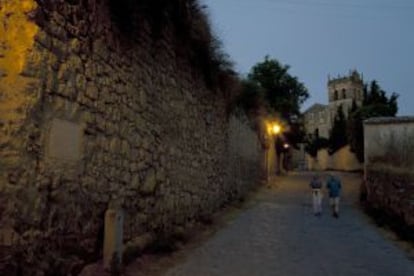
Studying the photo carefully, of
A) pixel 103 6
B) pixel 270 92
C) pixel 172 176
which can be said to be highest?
pixel 270 92

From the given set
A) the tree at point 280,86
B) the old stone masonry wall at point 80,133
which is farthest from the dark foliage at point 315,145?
the old stone masonry wall at point 80,133

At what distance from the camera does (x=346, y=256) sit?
8570mm

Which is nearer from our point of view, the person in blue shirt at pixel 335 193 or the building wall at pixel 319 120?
the person in blue shirt at pixel 335 193

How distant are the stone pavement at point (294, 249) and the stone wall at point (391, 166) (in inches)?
30.7

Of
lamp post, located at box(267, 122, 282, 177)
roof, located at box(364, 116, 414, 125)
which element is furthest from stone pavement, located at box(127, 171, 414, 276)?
lamp post, located at box(267, 122, 282, 177)

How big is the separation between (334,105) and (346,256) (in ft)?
268

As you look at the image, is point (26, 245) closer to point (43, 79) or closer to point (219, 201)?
point (43, 79)

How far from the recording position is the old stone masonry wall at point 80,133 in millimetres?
4242

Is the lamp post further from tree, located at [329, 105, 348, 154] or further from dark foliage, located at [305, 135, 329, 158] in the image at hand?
dark foliage, located at [305, 135, 329, 158]

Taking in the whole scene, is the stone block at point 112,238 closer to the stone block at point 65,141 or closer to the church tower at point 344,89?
the stone block at point 65,141

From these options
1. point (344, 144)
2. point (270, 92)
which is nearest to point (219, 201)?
point (270, 92)

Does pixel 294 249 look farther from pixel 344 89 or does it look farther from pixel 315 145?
pixel 344 89

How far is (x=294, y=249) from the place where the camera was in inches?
356

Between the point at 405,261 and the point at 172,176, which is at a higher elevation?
the point at 172,176
